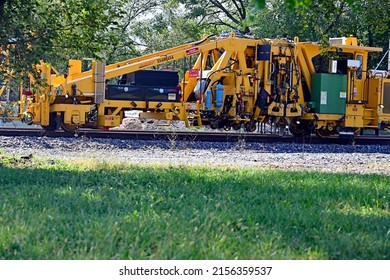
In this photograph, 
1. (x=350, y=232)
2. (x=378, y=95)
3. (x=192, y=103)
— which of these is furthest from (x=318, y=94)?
(x=350, y=232)

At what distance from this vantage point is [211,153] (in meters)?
15.9

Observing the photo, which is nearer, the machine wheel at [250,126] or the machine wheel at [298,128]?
the machine wheel at [250,126]

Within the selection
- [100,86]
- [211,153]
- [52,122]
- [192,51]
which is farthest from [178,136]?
[211,153]

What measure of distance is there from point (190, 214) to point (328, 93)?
14.8 metres

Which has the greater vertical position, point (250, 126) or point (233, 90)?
point (233, 90)

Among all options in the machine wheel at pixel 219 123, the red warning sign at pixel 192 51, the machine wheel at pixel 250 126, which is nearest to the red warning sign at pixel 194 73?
the red warning sign at pixel 192 51

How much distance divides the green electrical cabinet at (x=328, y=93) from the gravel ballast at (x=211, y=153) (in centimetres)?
262

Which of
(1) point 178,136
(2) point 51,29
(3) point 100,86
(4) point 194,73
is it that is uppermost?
(2) point 51,29

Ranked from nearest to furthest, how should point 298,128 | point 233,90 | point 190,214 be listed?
1. point 190,214
2. point 233,90
3. point 298,128

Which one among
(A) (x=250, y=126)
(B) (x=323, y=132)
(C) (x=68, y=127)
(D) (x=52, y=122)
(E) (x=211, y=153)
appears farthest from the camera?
(B) (x=323, y=132)

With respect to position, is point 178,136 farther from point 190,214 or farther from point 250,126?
point 190,214

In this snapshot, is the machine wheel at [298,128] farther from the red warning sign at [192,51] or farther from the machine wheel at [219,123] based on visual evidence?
the red warning sign at [192,51]

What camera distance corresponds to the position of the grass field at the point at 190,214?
6039 millimetres

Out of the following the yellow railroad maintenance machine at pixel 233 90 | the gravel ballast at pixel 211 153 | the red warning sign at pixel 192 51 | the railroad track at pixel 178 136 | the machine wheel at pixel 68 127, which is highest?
the red warning sign at pixel 192 51
